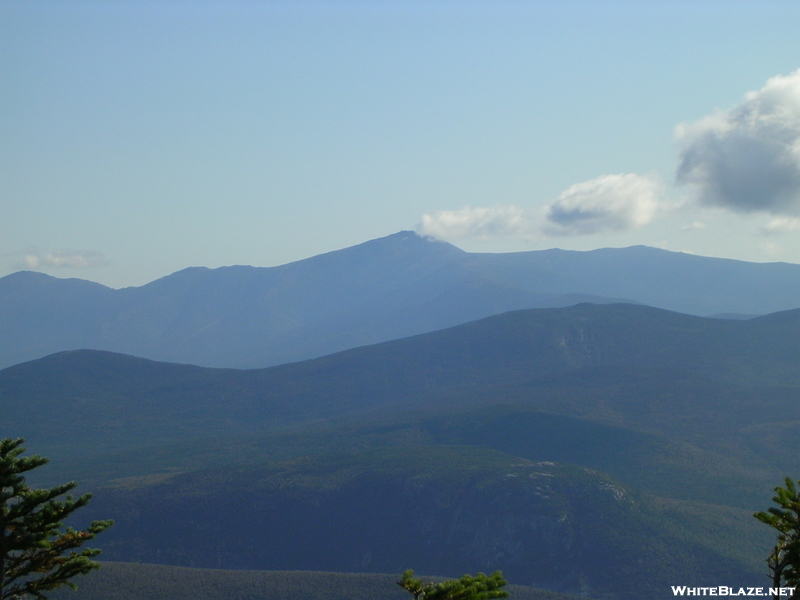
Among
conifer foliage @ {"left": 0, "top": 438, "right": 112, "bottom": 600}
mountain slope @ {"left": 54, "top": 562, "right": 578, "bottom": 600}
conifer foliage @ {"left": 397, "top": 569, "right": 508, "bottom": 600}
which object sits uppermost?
conifer foliage @ {"left": 0, "top": 438, "right": 112, "bottom": 600}

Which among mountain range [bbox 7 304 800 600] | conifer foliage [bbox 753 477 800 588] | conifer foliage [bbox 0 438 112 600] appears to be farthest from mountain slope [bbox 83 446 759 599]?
conifer foliage [bbox 0 438 112 600]

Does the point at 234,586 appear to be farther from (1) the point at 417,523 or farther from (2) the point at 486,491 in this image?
(2) the point at 486,491

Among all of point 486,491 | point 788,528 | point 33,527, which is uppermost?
point 33,527

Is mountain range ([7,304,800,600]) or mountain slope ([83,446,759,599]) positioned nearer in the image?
mountain slope ([83,446,759,599])

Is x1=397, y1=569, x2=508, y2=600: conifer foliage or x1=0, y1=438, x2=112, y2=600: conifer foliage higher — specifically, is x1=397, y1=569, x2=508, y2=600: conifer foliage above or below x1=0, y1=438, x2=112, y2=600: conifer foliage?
below

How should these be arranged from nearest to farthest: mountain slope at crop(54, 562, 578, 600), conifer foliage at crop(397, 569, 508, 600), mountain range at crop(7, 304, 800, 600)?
conifer foliage at crop(397, 569, 508, 600) → mountain slope at crop(54, 562, 578, 600) → mountain range at crop(7, 304, 800, 600)

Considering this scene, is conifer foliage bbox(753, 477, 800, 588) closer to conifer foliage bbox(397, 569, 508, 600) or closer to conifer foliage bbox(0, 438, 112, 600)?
conifer foliage bbox(397, 569, 508, 600)

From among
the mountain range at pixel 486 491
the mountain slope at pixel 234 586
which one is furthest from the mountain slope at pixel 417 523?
the mountain slope at pixel 234 586

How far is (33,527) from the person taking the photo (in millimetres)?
20016

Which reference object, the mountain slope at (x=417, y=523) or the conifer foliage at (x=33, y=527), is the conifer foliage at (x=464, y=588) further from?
the mountain slope at (x=417, y=523)

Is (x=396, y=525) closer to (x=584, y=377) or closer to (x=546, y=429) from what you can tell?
(x=546, y=429)

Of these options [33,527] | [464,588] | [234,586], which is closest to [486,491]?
[234,586]

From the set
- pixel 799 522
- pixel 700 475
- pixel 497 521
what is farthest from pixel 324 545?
pixel 799 522

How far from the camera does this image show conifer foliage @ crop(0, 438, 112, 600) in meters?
19.3
